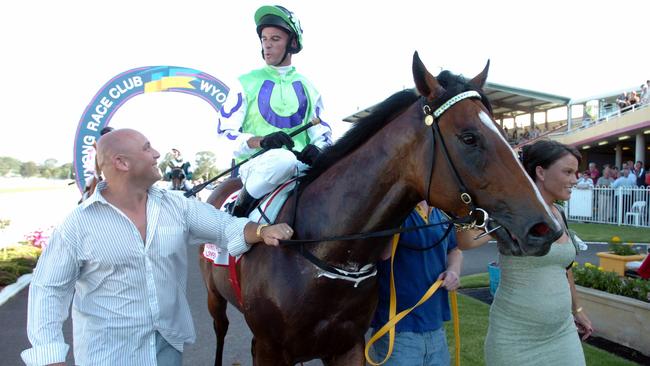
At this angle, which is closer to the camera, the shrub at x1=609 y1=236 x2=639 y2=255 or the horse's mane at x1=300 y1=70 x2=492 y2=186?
the horse's mane at x1=300 y1=70 x2=492 y2=186

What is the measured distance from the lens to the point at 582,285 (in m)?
5.20

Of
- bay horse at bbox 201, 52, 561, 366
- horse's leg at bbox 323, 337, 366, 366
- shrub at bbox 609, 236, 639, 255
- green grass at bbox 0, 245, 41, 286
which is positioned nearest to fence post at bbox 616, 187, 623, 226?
shrub at bbox 609, 236, 639, 255

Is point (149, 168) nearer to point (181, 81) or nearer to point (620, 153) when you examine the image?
point (181, 81)

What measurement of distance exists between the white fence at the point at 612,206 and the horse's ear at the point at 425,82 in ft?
46.4

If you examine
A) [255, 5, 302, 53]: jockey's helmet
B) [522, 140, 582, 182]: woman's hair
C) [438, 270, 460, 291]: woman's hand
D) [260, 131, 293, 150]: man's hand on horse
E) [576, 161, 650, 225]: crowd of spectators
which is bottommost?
[576, 161, 650, 225]: crowd of spectators

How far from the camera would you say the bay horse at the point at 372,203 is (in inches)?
72.2

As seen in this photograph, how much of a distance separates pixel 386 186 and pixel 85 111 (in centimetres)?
980

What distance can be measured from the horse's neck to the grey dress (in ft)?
2.74

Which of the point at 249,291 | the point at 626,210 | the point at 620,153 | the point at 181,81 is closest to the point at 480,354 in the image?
the point at 249,291

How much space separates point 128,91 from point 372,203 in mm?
9668

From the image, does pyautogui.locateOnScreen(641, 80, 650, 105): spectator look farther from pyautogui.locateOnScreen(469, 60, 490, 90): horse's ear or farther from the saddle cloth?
the saddle cloth

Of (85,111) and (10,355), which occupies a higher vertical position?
(85,111)

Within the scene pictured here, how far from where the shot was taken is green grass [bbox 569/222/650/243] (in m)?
11.3

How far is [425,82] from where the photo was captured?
2.02 m
